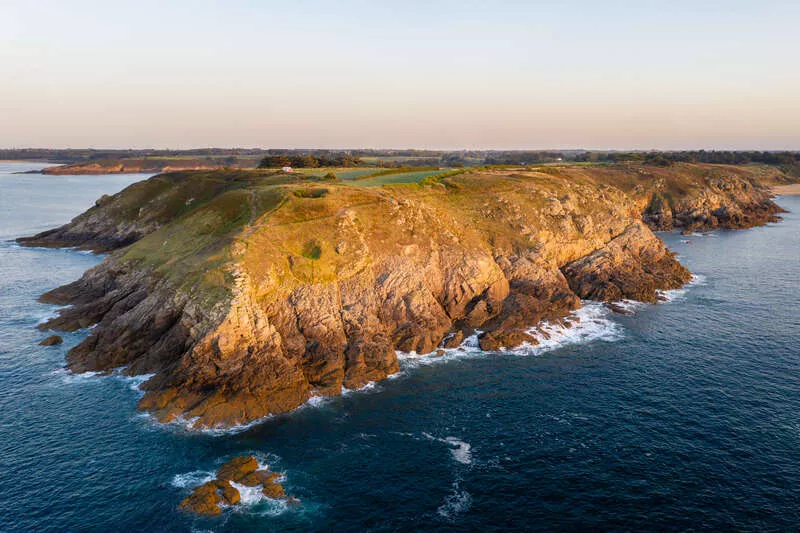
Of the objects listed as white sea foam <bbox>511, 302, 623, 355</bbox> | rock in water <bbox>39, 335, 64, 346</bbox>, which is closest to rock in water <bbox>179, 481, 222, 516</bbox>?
white sea foam <bbox>511, 302, 623, 355</bbox>

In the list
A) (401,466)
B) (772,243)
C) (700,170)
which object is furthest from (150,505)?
(700,170)

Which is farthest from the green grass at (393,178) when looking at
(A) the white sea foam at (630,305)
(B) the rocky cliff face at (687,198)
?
(B) the rocky cliff face at (687,198)

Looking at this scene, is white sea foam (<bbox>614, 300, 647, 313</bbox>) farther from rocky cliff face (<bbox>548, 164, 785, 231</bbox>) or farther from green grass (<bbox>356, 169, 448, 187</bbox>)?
rocky cliff face (<bbox>548, 164, 785, 231</bbox>)

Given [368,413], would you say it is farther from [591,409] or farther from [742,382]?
[742,382]

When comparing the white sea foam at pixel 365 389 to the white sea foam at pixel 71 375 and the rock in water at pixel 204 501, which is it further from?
the white sea foam at pixel 71 375

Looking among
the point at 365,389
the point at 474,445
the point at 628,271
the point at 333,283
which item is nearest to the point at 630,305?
the point at 628,271
